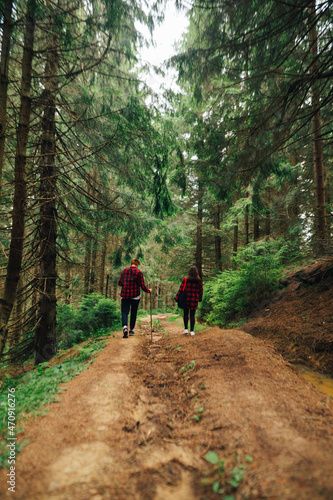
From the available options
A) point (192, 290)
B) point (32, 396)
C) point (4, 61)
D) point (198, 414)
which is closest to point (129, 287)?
point (192, 290)

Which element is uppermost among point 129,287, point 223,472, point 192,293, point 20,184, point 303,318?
point 20,184

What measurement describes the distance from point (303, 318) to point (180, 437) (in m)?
5.17

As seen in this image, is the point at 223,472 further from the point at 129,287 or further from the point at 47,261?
the point at 47,261

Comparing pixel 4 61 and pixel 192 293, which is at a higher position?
pixel 4 61

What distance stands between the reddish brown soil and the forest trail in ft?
5.50

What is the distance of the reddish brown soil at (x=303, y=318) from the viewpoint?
4.71 metres

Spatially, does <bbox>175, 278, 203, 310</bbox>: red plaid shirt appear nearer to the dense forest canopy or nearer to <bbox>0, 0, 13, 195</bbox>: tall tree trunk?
the dense forest canopy

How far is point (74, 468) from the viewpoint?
5.52ft

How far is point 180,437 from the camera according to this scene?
225cm

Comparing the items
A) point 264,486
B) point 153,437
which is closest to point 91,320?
point 153,437

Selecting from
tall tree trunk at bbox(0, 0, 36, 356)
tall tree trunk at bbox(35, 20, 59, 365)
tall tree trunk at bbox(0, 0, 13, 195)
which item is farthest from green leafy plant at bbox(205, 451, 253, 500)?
tall tree trunk at bbox(35, 20, 59, 365)

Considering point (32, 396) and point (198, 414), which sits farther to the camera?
point (32, 396)

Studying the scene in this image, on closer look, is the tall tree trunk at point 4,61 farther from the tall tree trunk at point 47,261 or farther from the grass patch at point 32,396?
the grass patch at point 32,396

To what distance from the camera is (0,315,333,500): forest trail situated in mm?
1516
